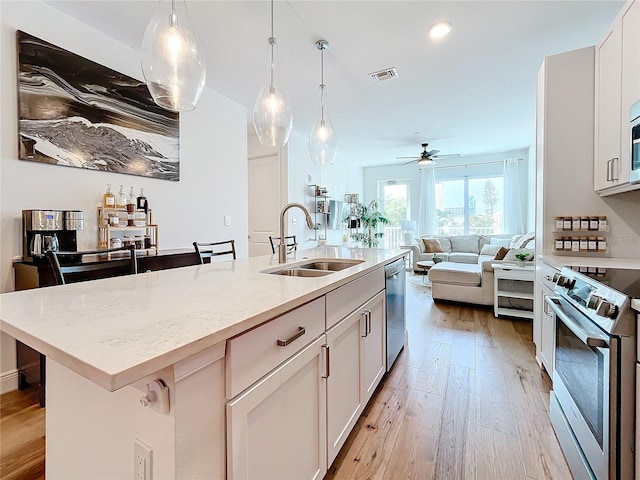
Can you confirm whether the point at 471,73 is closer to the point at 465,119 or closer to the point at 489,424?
the point at 465,119

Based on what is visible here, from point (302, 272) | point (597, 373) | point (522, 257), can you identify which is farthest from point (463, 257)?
point (597, 373)

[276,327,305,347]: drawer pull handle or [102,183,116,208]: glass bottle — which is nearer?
[276,327,305,347]: drawer pull handle

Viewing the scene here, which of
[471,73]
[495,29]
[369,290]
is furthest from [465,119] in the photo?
[369,290]

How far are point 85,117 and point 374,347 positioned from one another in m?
2.80

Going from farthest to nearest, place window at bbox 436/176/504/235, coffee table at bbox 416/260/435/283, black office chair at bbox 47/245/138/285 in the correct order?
1. window at bbox 436/176/504/235
2. coffee table at bbox 416/260/435/283
3. black office chair at bbox 47/245/138/285

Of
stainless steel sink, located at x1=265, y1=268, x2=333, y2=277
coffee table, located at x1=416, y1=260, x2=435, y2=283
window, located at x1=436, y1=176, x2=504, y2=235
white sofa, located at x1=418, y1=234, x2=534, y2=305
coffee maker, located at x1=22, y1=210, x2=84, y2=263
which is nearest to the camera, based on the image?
stainless steel sink, located at x1=265, y1=268, x2=333, y2=277

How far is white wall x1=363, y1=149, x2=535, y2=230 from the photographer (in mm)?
6487

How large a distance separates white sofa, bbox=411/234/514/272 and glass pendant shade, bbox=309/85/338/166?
14.1ft

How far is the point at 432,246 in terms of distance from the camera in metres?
6.61

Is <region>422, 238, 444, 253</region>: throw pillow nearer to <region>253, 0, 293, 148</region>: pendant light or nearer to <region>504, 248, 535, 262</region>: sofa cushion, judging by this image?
<region>504, 248, 535, 262</region>: sofa cushion

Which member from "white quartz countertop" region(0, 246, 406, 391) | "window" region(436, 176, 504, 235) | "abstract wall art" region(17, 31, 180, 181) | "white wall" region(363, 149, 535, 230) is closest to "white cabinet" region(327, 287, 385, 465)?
"white quartz countertop" region(0, 246, 406, 391)

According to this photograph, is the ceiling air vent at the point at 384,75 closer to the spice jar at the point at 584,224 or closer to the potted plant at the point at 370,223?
the spice jar at the point at 584,224

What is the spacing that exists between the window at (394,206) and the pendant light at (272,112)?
6186 millimetres

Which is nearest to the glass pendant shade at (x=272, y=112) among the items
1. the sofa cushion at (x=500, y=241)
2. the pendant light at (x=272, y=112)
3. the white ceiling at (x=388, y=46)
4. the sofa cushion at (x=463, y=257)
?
the pendant light at (x=272, y=112)
